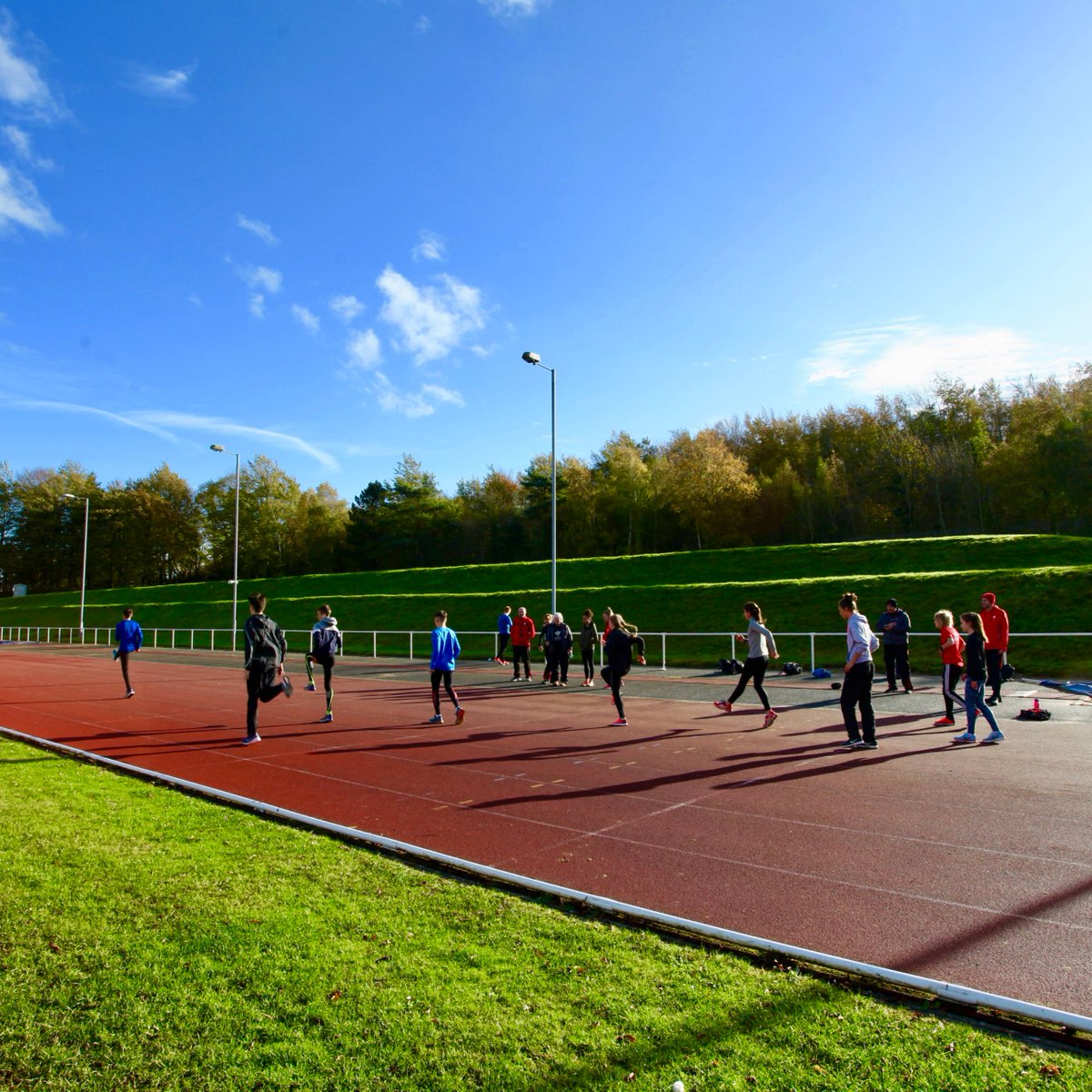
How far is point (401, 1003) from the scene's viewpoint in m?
3.19

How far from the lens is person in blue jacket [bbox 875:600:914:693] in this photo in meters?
14.9

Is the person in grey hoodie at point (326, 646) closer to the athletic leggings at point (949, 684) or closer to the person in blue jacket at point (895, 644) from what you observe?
the athletic leggings at point (949, 684)

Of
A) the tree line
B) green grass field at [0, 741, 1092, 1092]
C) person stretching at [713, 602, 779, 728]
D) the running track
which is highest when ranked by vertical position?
the tree line

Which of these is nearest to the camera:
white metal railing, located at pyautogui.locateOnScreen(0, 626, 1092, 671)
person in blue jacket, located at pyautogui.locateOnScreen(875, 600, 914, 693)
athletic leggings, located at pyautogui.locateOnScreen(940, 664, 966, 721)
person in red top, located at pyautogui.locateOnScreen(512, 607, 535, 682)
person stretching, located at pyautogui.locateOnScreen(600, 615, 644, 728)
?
athletic leggings, located at pyautogui.locateOnScreen(940, 664, 966, 721)

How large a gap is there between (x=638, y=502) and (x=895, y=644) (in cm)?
4515

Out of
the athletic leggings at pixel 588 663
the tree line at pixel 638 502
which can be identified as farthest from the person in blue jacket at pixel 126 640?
the tree line at pixel 638 502

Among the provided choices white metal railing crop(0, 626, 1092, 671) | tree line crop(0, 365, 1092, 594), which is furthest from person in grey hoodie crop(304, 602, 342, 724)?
tree line crop(0, 365, 1092, 594)

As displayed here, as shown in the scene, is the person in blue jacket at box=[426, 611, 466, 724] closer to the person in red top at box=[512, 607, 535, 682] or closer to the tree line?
the person in red top at box=[512, 607, 535, 682]

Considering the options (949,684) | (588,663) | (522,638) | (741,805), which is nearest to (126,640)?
(522,638)

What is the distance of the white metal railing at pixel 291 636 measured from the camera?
72.5ft

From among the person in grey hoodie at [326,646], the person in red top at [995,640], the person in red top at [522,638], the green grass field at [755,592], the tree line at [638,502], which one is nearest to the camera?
the person in grey hoodie at [326,646]

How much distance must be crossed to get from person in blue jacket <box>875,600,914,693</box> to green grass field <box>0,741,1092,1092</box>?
1255 cm

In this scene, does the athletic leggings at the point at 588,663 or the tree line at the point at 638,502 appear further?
the tree line at the point at 638,502

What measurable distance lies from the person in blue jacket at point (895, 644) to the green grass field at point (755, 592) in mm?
4904
